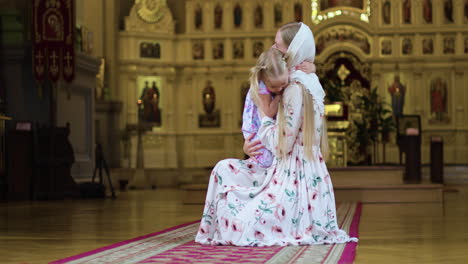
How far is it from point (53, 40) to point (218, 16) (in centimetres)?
1167

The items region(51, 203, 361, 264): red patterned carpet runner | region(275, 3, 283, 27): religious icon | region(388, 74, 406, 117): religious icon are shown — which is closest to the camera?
region(51, 203, 361, 264): red patterned carpet runner

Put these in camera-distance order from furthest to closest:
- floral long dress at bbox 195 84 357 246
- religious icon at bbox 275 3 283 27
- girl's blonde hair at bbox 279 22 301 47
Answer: religious icon at bbox 275 3 283 27, girl's blonde hair at bbox 279 22 301 47, floral long dress at bbox 195 84 357 246

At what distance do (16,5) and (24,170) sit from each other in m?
2.57

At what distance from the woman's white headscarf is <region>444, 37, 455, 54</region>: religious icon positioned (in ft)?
62.7

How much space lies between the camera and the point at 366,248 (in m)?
4.96

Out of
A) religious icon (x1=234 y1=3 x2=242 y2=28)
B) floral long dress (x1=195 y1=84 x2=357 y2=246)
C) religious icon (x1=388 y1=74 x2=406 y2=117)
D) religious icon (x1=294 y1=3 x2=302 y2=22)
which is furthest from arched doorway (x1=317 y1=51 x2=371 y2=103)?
floral long dress (x1=195 y1=84 x2=357 y2=246)

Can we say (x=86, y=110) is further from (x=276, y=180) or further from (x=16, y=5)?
(x=276, y=180)

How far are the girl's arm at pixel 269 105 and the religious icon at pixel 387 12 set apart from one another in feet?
62.4

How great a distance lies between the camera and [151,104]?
24000mm

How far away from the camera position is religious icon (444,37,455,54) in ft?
77.4

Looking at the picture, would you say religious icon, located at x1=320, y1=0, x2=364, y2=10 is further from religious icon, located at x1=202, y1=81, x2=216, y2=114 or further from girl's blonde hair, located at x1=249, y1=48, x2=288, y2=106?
girl's blonde hair, located at x1=249, y1=48, x2=288, y2=106

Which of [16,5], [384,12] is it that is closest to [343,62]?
[384,12]

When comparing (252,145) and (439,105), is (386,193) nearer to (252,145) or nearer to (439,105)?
(252,145)

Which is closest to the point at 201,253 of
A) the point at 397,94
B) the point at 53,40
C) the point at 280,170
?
the point at 280,170
